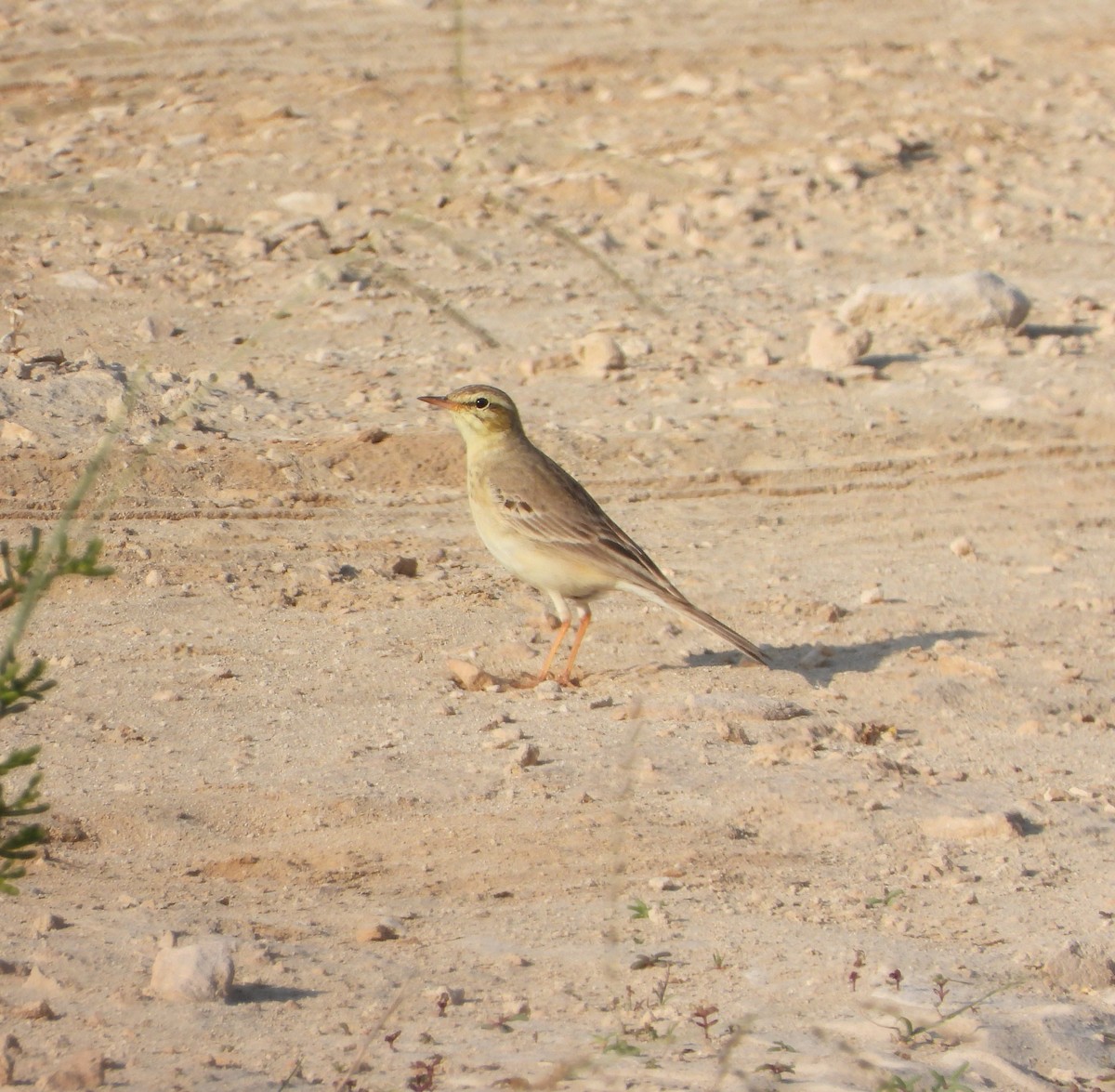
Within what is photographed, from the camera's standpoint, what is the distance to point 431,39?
14.5 m

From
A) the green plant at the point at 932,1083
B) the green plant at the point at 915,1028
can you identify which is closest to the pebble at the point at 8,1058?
the green plant at the point at 932,1083

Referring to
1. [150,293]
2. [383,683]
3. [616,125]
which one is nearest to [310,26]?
[616,125]

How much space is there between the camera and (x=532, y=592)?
786cm

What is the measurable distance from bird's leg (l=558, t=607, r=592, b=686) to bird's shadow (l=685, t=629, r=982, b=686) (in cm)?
41

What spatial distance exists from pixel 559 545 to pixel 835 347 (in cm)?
352

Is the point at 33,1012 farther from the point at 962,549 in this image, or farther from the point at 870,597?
the point at 962,549

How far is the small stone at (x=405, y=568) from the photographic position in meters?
7.64

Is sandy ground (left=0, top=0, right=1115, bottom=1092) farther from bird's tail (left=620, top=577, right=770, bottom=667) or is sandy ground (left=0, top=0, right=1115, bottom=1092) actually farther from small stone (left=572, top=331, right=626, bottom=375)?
bird's tail (left=620, top=577, right=770, bottom=667)

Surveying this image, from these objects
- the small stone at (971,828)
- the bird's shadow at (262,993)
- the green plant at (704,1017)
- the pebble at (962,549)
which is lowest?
the pebble at (962,549)

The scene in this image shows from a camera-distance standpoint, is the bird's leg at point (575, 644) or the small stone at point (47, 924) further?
the bird's leg at point (575, 644)

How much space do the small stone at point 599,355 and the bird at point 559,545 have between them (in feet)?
7.65

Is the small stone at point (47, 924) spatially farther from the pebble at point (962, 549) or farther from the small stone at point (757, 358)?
the small stone at point (757, 358)

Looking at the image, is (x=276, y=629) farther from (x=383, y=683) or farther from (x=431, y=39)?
(x=431, y=39)

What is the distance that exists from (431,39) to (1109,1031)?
1137 cm
